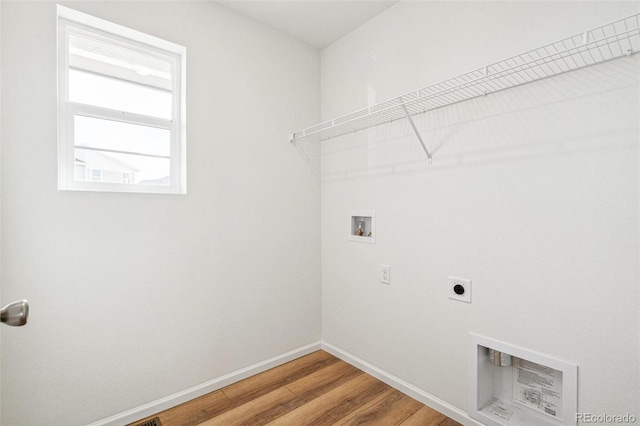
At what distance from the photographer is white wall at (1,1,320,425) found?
1458mm

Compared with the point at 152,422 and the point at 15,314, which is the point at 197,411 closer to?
the point at 152,422

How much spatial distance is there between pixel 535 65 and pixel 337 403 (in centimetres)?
205

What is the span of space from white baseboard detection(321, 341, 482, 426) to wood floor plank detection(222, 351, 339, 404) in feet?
0.26

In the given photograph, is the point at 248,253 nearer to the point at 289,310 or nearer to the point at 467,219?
the point at 289,310

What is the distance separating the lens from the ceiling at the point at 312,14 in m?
2.03


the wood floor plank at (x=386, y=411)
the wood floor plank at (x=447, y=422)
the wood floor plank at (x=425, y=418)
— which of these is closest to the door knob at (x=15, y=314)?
the wood floor plank at (x=386, y=411)

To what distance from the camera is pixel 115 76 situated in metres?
1.77

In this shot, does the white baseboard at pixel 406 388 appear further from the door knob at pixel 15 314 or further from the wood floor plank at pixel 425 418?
the door knob at pixel 15 314

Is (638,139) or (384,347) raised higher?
(638,139)

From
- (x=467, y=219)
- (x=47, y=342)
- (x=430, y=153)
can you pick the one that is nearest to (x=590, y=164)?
(x=467, y=219)

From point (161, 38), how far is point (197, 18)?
0.28m

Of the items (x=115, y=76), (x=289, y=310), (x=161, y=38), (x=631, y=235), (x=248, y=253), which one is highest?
(x=161, y=38)

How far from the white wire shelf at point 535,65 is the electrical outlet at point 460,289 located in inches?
28.2

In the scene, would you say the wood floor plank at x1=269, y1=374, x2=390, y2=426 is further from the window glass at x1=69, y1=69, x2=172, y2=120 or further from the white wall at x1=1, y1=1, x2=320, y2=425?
the window glass at x1=69, y1=69, x2=172, y2=120
